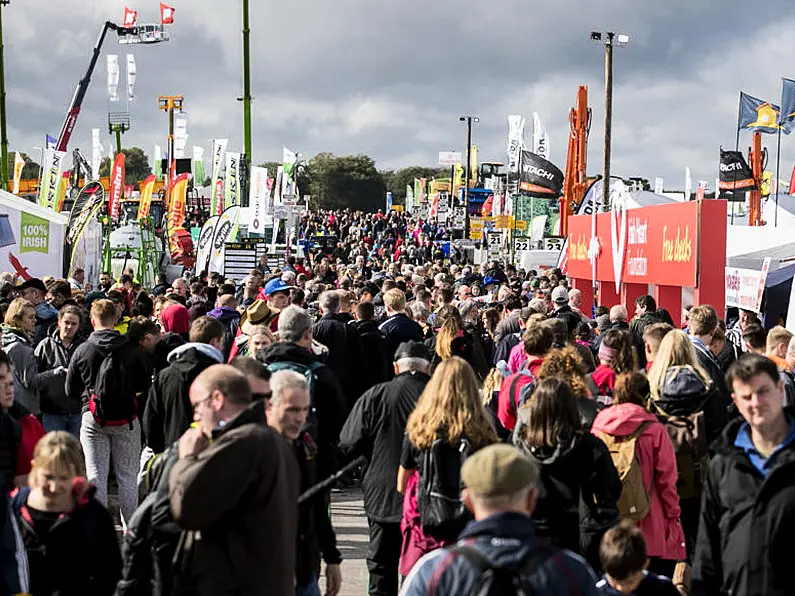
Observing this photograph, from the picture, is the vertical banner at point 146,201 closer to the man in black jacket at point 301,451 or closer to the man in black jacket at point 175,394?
the man in black jacket at point 175,394

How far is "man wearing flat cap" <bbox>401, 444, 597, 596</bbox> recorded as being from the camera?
318cm

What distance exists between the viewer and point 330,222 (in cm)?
6556

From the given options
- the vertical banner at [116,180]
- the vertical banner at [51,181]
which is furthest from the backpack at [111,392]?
the vertical banner at [116,180]

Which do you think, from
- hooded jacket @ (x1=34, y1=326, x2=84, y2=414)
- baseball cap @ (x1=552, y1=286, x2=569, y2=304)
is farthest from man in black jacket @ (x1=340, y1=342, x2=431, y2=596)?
baseball cap @ (x1=552, y1=286, x2=569, y2=304)

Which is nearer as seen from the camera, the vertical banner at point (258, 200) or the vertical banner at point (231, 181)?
the vertical banner at point (258, 200)

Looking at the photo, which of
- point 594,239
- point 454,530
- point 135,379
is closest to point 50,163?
point 594,239

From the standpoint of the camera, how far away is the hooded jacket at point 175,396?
22.1 feet

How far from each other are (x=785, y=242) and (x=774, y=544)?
16519 mm

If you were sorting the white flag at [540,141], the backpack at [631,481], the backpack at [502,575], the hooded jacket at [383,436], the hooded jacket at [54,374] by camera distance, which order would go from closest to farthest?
the backpack at [502,575], the backpack at [631,481], the hooded jacket at [383,436], the hooded jacket at [54,374], the white flag at [540,141]

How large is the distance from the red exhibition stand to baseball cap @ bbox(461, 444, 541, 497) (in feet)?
35.4

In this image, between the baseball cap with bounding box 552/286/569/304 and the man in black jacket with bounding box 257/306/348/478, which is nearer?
the man in black jacket with bounding box 257/306/348/478

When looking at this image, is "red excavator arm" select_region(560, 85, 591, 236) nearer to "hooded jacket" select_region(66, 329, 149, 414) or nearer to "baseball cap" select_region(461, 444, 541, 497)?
"hooded jacket" select_region(66, 329, 149, 414)

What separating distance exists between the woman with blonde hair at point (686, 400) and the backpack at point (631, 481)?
2.07 feet

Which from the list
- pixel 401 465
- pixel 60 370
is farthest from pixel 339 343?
pixel 401 465
